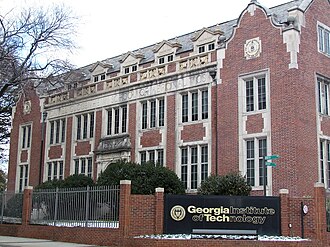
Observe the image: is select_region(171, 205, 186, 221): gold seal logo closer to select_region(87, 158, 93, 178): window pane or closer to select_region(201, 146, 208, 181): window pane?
select_region(201, 146, 208, 181): window pane

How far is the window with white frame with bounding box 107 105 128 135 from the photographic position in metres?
32.4

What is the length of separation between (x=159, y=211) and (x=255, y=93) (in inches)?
377

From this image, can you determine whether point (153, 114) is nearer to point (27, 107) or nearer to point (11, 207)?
point (11, 207)

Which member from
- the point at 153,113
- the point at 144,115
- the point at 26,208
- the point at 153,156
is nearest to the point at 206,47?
the point at 153,113

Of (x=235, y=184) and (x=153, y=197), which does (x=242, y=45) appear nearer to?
(x=235, y=184)

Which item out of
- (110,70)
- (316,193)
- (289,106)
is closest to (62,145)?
(110,70)

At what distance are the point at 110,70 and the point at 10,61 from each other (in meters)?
9.02

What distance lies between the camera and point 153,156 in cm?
2994

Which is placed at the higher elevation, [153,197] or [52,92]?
[52,92]

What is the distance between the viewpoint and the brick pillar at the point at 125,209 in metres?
18.7

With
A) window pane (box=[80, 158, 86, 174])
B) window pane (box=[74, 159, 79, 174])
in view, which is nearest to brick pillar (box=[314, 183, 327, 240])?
window pane (box=[80, 158, 86, 174])

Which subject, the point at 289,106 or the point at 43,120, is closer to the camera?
the point at 289,106

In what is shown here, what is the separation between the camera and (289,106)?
2372 cm

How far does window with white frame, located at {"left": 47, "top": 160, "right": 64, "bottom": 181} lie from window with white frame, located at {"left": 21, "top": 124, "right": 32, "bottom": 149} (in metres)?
3.49
